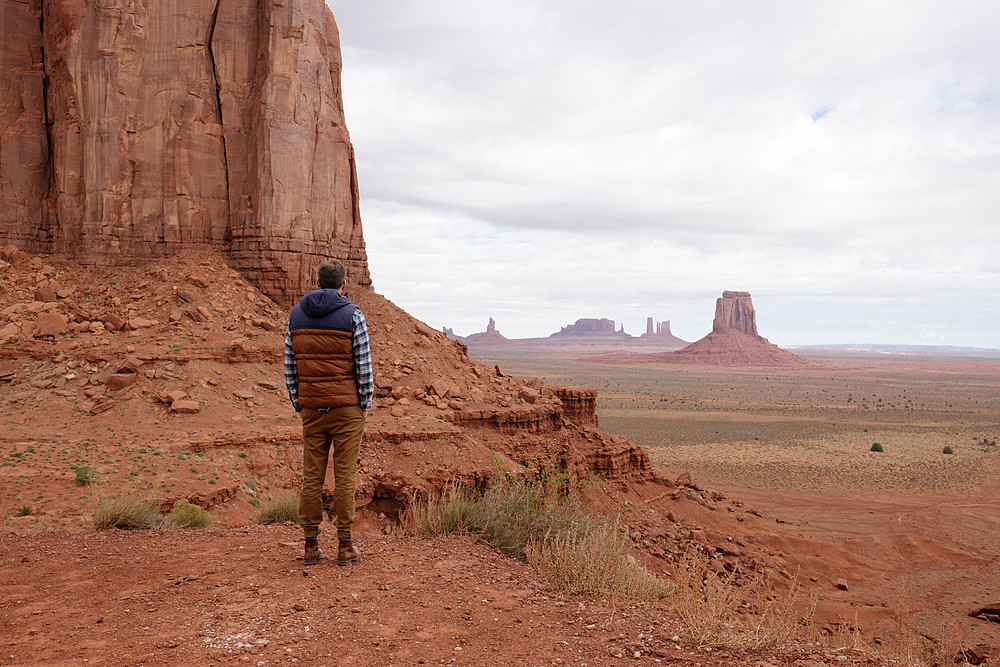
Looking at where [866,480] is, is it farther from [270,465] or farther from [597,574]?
[597,574]

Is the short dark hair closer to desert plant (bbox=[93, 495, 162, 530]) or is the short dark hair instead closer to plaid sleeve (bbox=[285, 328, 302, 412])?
plaid sleeve (bbox=[285, 328, 302, 412])

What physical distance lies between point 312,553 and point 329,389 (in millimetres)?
1364

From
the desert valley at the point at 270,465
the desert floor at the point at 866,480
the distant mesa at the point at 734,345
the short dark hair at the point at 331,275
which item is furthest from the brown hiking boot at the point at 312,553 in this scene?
the distant mesa at the point at 734,345

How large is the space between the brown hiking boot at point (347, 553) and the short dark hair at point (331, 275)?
2.14 metres

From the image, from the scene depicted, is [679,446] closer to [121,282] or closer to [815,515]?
[815,515]

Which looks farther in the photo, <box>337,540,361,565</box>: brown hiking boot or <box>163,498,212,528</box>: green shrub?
<box>163,498,212,528</box>: green shrub

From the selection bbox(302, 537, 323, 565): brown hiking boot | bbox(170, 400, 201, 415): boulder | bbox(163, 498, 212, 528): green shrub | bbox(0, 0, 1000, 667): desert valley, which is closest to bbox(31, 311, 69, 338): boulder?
bbox(0, 0, 1000, 667): desert valley

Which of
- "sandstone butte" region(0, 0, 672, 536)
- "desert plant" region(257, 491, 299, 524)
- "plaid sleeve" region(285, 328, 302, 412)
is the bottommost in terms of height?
"desert plant" region(257, 491, 299, 524)

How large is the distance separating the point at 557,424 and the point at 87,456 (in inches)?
444

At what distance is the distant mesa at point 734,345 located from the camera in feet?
414

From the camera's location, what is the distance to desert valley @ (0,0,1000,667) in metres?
4.32

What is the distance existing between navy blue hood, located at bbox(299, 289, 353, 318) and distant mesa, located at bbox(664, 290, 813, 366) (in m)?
126

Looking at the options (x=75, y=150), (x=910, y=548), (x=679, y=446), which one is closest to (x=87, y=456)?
(x=75, y=150)

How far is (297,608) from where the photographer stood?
14.2 ft
